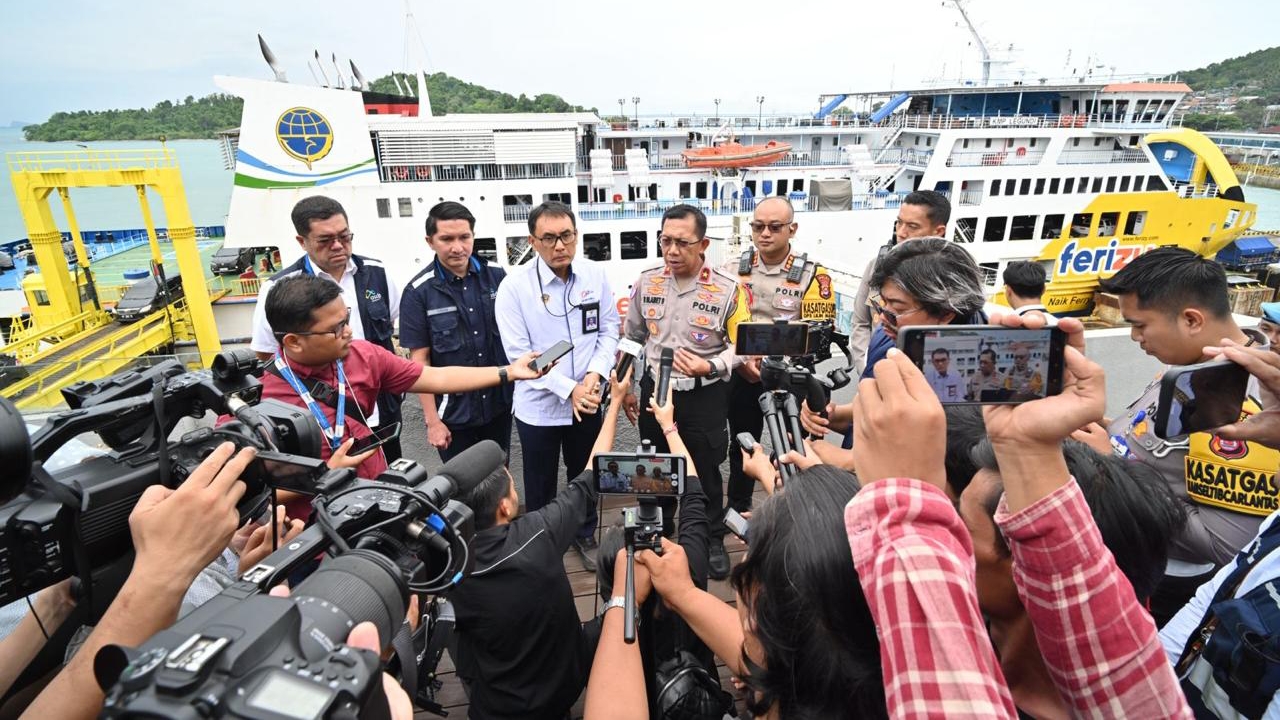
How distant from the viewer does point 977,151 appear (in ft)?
57.6

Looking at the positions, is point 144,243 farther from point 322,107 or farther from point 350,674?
point 350,674

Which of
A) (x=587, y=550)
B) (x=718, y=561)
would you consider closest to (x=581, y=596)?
(x=587, y=550)

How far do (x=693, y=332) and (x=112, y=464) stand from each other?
2.38m

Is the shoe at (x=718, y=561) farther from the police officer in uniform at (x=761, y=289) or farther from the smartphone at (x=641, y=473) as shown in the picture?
the smartphone at (x=641, y=473)

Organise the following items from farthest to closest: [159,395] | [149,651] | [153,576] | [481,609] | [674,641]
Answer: [674,641] < [481,609] < [159,395] < [153,576] < [149,651]

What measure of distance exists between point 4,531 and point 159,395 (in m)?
0.38

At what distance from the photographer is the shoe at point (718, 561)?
109 inches

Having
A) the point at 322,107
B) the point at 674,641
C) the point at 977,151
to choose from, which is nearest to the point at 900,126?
the point at 977,151

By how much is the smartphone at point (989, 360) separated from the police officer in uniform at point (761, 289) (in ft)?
6.63

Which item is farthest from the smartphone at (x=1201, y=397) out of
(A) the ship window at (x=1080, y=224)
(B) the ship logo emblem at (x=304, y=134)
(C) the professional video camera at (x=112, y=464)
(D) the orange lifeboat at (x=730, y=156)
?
(A) the ship window at (x=1080, y=224)

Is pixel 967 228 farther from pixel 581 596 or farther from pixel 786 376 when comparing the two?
pixel 581 596

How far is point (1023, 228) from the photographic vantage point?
18500 mm

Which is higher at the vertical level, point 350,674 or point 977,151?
point 977,151

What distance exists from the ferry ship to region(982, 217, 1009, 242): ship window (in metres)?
0.04
